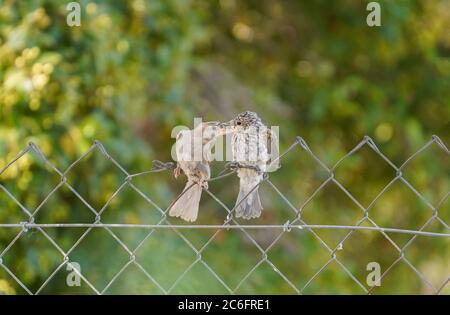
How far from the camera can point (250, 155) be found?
1.72 m

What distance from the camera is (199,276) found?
3057mm

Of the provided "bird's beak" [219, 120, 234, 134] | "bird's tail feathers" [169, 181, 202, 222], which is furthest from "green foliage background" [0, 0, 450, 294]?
"bird's beak" [219, 120, 234, 134]

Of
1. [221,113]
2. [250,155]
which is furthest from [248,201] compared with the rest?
[221,113]

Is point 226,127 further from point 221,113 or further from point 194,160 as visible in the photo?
point 221,113

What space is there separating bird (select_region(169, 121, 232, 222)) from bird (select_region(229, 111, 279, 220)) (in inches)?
1.5

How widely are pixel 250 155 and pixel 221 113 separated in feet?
8.64

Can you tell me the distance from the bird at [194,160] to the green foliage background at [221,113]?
3.18ft

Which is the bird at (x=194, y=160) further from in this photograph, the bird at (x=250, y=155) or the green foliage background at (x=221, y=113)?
the green foliage background at (x=221, y=113)

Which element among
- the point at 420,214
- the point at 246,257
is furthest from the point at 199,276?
the point at 420,214

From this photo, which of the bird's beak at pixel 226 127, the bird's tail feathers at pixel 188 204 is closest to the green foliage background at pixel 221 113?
the bird's tail feathers at pixel 188 204

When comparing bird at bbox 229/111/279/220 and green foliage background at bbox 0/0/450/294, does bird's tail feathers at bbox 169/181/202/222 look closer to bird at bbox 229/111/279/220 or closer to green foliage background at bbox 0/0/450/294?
bird at bbox 229/111/279/220

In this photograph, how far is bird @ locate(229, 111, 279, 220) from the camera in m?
1.72

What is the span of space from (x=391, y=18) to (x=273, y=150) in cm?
265

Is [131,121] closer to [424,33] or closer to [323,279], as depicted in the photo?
[323,279]
